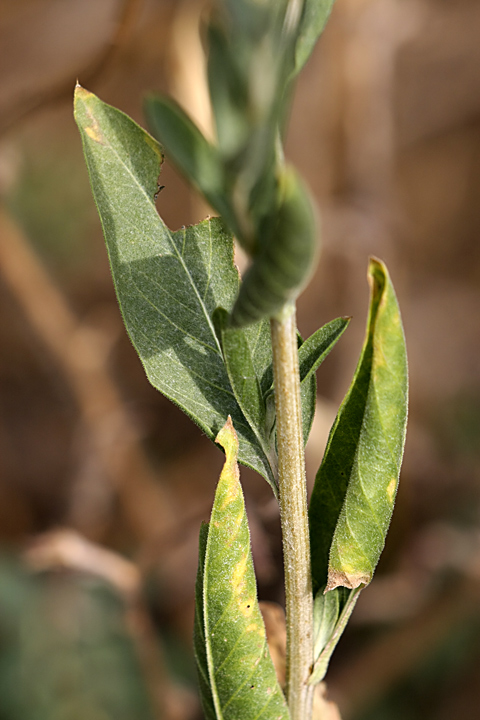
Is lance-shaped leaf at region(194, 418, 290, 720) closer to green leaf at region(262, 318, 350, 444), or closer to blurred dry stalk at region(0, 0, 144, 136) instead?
green leaf at region(262, 318, 350, 444)

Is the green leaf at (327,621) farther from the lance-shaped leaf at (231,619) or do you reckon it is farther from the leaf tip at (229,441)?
the leaf tip at (229,441)

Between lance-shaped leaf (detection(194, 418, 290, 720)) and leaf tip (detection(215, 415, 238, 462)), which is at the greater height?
leaf tip (detection(215, 415, 238, 462))

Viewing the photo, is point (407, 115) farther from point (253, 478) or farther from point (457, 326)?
point (253, 478)

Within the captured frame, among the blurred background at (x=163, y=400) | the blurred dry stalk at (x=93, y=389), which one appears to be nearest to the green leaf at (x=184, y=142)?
the blurred background at (x=163, y=400)

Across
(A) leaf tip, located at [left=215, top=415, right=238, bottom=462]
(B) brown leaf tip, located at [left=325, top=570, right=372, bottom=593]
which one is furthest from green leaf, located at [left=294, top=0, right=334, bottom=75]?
(B) brown leaf tip, located at [left=325, top=570, right=372, bottom=593]

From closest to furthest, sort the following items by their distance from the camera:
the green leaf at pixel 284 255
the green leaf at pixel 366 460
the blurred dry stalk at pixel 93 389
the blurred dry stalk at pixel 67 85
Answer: the green leaf at pixel 284 255, the green leaf at pixel 366 460, the blurred dry stalk at pixel 67 85, the blurred dry stalk at pixel 93 389

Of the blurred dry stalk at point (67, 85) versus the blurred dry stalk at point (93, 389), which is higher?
the blurred dry stalk at point (67, 85)

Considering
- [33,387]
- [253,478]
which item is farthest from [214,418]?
[33,387]

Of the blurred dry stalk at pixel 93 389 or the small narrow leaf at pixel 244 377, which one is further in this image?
the blurred dry stalk at pixel 93 389
